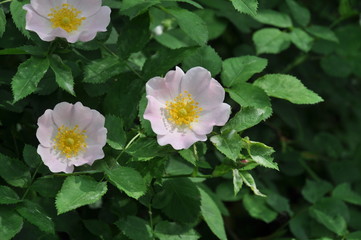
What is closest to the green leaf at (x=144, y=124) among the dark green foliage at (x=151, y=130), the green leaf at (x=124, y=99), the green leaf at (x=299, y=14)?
the dark green foliage at (x=151, y=130)

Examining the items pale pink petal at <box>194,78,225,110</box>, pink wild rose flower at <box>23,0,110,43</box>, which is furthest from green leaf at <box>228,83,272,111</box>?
pink wild rose flower at <box>23,0,110,43</box>

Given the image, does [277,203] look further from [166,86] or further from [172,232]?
[166,86]

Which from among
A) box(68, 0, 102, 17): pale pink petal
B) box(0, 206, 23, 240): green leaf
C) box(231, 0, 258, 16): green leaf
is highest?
box(231, 0, 258, 16): green leaf

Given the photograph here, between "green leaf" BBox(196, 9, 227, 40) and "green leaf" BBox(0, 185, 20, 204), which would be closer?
"green leaf" BBox(0, 185, 20, 204)

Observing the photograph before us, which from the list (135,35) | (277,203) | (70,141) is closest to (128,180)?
(70,141)

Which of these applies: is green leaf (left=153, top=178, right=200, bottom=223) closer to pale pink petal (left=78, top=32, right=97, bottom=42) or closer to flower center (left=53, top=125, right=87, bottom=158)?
flower center (left=53, top=125, right=87, bottom=158)
